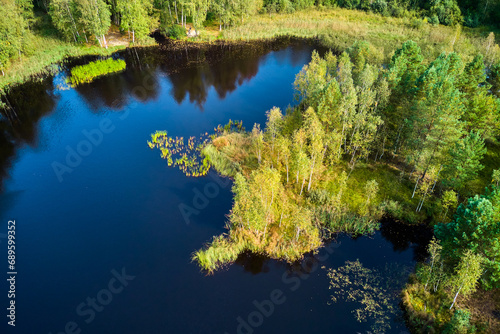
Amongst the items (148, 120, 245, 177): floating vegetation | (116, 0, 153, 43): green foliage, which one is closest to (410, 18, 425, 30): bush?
(148, 120, 245, 177): floating vegetation

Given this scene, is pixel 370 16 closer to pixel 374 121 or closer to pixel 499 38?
pixel 499 38

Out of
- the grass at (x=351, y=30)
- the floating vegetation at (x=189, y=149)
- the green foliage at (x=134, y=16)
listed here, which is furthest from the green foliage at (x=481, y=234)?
the green foliage at (x=134, y=16)

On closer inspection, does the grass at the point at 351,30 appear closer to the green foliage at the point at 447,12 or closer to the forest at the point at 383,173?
the green foliage at the point at 447,12

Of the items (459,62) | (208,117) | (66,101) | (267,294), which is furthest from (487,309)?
(66,101)

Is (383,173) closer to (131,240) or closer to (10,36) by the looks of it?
(131,240)

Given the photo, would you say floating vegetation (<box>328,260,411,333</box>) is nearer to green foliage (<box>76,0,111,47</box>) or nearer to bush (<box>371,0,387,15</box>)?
green foliage (<box>76,0,111,47</box>)
